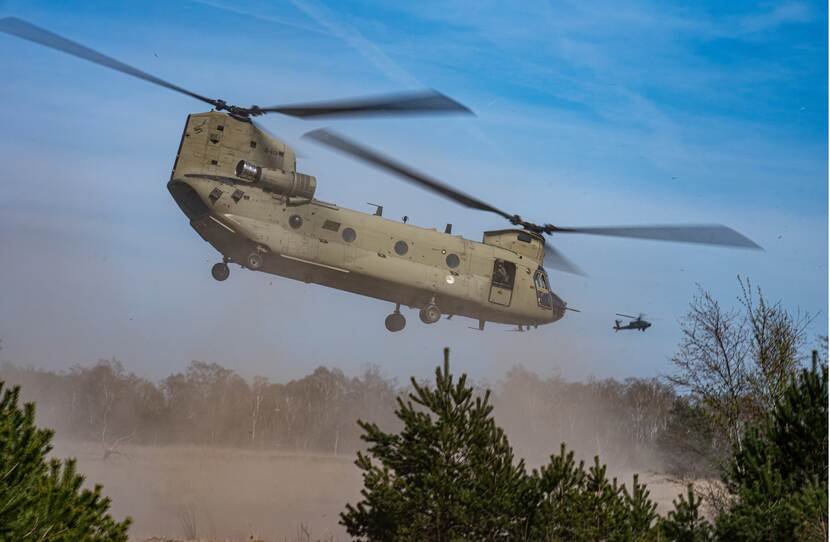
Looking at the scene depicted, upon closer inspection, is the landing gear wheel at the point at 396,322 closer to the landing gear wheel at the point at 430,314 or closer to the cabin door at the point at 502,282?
the landing gear wheel at the point at 430,314

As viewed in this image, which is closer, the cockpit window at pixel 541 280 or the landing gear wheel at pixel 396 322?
the landing gear wheel at pixel 396 322

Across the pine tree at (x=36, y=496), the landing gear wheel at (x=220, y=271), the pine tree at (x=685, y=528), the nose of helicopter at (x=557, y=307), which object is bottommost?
the pine tree at (x=36, y=496)

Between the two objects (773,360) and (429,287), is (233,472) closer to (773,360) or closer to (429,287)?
(429,287)

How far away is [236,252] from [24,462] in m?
12.7

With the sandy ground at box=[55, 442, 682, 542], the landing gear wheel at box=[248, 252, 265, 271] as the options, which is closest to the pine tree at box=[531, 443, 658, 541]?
the landing gear wheel at box=[248, 252, 265, 271]

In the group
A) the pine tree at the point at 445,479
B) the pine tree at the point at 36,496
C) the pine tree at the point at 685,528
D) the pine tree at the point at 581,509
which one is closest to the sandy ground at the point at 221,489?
the pine tree at the point at 445,479

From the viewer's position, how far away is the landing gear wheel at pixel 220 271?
25438mm

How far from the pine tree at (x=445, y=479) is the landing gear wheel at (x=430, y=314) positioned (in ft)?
37.3

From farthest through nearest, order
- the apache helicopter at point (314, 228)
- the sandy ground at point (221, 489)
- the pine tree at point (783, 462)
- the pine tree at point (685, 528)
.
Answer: the sandy ground at point (221, 489) < the apache helicopter at point (314, 228) < the pine tree at point (685, 528) < the pine tree at point (783, 462)

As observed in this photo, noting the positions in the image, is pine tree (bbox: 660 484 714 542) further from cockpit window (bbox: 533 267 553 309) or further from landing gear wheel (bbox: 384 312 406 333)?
cockpit window (bbox: 533 267 553 309)

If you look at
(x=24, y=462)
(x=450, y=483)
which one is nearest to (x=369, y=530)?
(x=450, y=483)

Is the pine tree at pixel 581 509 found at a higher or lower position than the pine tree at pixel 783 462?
lower

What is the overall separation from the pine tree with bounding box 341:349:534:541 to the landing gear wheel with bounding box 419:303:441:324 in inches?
448

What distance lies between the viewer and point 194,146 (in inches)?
980
